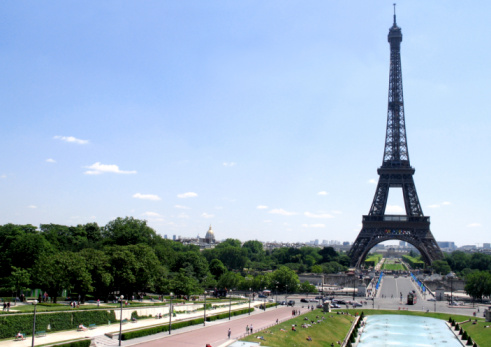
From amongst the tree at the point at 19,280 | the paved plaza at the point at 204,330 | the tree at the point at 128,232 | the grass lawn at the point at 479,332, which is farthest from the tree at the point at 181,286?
the grass lawn at the point at 479,332

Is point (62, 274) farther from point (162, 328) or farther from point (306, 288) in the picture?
point (306, 288)

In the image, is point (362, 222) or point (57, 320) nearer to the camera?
point (57, 320)

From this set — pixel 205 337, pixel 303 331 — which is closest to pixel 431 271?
pixel 303 331

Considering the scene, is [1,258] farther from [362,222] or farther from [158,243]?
[362,222]

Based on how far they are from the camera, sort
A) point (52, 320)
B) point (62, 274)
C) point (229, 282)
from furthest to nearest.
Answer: point (229, 282) < point (62, 274) < point (52, 320)

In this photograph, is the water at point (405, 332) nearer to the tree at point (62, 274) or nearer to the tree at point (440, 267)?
the tree at point (62, 274)

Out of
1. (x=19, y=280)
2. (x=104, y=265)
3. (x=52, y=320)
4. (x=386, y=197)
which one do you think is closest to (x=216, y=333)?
(x=52, y=320)
